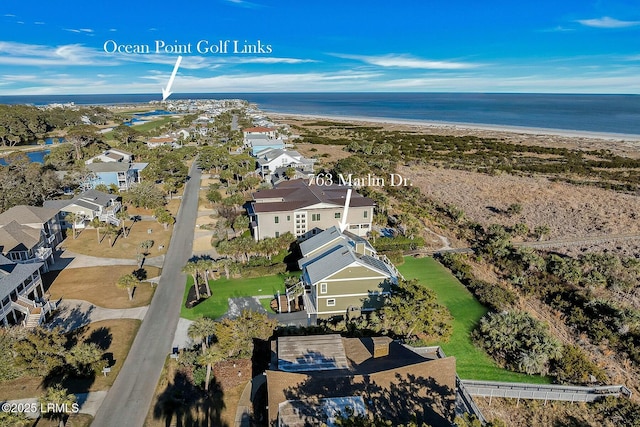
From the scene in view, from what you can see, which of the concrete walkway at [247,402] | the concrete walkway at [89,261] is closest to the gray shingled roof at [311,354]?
the concrete walkway at [247,402]

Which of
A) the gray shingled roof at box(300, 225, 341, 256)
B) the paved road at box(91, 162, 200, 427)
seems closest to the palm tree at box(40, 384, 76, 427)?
the paved road at box(91, 162, 200, 427)

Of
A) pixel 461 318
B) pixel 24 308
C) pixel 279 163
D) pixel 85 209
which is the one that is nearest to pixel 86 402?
pixel 24 308

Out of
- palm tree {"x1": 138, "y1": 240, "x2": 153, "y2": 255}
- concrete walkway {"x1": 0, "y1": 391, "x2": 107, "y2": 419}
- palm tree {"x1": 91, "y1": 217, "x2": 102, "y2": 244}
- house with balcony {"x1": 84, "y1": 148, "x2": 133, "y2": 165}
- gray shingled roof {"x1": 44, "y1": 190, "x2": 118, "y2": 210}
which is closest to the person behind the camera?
concrete walkway {"x1": 0, "y1": 391, "x2": 107, "y2": 419}

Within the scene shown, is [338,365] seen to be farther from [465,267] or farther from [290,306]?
[465,267]

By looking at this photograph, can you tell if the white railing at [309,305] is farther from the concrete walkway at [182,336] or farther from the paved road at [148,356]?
the paved road at [148,356]

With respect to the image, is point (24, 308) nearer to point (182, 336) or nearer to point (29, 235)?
point (29, 235)

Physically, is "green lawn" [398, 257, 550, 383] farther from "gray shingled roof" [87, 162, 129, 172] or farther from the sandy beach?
the sandy beach
